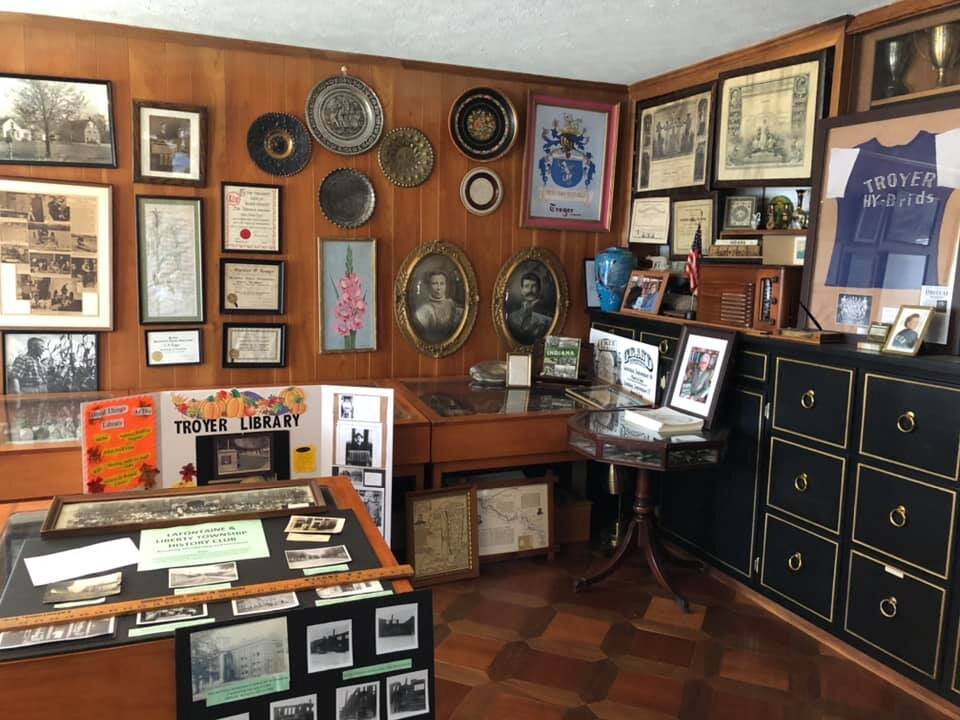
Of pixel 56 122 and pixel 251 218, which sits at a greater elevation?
pixel 56 122

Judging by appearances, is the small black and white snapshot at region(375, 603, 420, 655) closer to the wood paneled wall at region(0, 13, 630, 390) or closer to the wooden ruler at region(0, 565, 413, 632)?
the wooden ruler at region(0, 565, 413, 632)

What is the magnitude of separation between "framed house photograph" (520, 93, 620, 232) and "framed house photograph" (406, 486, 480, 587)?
1552mm

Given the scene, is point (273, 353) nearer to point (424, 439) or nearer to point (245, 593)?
point (424, 439)

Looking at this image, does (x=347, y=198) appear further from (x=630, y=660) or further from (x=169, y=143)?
(x=630, y=660)

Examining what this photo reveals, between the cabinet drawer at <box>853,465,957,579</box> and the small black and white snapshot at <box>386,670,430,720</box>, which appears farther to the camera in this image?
the cabinet drawer at <box>853,465,957,579</box>

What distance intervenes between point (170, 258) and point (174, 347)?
402 millimetres

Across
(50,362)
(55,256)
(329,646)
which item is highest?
(55,256)

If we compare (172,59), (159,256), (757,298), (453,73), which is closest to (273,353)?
(159,256)

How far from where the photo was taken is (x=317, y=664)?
1.33m

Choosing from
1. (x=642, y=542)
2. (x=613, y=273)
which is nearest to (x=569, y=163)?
(x=613, y=273)

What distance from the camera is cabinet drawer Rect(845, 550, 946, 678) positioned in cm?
253

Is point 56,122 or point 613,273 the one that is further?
point 613,273

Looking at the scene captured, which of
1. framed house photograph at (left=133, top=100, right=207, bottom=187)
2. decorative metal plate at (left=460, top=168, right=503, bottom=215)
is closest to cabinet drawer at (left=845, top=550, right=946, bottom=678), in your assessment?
decorative metal plate at (left=460, top=168, right=503, bottom=215)

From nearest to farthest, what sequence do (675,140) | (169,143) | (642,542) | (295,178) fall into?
(642,542) < (169,143) < (295,178) < (675,140)
